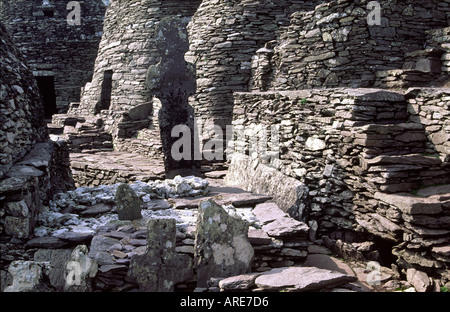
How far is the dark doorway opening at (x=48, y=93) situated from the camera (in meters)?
21.1

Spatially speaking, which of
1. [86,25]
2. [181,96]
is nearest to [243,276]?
[181,96]

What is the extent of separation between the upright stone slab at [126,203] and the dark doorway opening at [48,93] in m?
17.6

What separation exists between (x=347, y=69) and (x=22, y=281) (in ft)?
23.5

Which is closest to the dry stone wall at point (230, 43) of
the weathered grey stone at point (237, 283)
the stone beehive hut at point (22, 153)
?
the stone beehive hut at point (22, 153)

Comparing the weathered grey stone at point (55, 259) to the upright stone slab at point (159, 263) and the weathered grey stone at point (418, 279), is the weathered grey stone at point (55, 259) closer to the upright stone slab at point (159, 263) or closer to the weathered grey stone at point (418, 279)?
the upright stone slab at point (159, 263)

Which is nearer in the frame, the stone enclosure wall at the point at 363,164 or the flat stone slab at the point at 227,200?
the stone enclosure wall at the point at 363,164

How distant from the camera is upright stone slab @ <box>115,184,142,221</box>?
17.5 feet

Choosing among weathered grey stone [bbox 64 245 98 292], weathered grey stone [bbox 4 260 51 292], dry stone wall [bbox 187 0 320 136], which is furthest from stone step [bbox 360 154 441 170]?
dry stone wall [bbox 187 0 320 136]

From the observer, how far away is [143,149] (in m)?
13.0

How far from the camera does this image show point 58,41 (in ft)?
64.2

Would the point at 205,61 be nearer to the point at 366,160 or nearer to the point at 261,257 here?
the point at 366,160

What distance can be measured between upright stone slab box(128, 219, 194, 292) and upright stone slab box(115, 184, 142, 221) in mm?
1269

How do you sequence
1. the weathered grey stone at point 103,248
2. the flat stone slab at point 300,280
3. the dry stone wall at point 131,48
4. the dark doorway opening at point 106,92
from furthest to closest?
the dark doorway opening at point 106,92 → the dry stone wall at point 131,48 → the weathered grey stone at point 103,248 → the flat stone slab at point 300,280

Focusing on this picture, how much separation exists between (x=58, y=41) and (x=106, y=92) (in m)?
4.91
